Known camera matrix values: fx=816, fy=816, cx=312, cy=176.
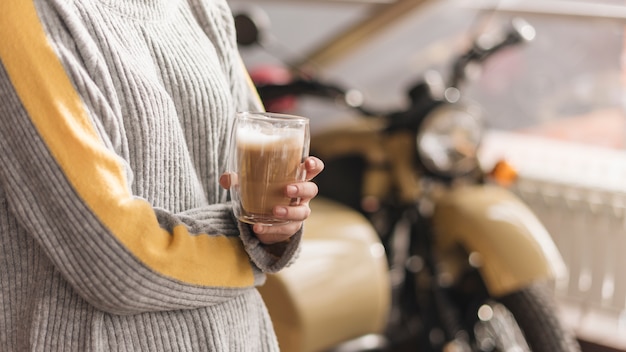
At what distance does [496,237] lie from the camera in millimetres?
1889

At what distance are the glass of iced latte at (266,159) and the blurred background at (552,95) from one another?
4.51 feet

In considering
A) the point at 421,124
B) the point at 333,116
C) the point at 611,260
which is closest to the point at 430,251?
the point at 421,124

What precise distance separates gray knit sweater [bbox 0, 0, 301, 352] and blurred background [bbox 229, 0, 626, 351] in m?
1.31

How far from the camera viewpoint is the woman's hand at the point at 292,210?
3.20 feet

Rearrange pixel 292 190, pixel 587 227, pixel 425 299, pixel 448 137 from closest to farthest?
1. pixel 292 190
2. pixel 448 137
3. pixel 425 299
4. pixel 587 227

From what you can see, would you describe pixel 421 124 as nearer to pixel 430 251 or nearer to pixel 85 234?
pixel 430 251

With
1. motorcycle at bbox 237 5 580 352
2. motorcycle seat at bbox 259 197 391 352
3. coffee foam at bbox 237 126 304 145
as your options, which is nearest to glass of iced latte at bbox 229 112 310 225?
coffee foam at bbox 237 126 304 145

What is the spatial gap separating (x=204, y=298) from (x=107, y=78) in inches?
11.1

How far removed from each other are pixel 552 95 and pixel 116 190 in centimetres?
237

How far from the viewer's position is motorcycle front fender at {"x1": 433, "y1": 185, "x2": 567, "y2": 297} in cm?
185

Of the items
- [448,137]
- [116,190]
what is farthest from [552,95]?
[116,190]

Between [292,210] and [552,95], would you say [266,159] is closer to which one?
[292,210]

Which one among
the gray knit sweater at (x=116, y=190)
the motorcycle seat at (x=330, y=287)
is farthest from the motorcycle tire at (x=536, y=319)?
the gray knit sweater at (x=116, y=190)

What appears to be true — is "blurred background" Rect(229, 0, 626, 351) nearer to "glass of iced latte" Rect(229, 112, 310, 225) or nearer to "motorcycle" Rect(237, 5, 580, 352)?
"motorcycle" Rect(237, 5, 580, 352)
